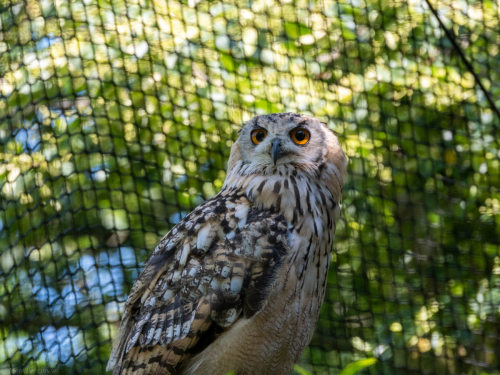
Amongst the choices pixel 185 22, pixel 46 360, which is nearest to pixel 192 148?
pixel 185 22

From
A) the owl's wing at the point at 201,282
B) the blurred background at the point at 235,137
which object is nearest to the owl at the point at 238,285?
the owl's wing at the point at 201,282

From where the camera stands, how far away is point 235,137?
386 cm

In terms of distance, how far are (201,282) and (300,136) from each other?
0.72 m

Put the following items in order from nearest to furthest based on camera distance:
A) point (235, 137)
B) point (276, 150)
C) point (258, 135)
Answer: point (276, 150)
point (258, 135)
point (235, 137)

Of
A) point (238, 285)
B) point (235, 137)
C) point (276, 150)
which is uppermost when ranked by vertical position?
point (235, 137)

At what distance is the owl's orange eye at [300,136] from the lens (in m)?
2.27

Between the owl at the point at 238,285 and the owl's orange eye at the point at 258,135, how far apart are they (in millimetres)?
112

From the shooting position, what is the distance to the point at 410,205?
3939 millimetres

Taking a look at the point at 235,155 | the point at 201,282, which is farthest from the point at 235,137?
the point at 201,282

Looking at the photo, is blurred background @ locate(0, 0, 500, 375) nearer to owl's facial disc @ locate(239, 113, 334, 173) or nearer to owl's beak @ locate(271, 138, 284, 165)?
owl's facial disc @ locate(239, 113, 334, 173)

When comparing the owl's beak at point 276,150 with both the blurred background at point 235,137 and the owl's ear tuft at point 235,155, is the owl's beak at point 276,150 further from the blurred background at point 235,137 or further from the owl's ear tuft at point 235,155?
the blurred background at point 235,137

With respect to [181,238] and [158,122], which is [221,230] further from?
[158,122]

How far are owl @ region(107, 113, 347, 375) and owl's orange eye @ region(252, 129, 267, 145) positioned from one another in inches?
4.4

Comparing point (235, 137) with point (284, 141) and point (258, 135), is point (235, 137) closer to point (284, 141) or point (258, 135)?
point (258, 135)
